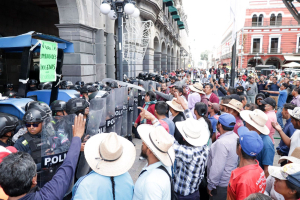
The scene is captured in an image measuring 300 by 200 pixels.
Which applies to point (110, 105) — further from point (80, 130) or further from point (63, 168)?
point (63, 168)

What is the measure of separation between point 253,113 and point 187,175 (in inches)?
67.2

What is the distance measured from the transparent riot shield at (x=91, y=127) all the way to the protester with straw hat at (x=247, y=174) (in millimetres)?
1894

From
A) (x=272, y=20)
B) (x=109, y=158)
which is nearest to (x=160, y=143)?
(x=109, y=158)

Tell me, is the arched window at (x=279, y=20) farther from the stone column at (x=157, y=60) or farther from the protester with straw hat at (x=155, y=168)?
the protester with straw hat at (x=155, y=168)

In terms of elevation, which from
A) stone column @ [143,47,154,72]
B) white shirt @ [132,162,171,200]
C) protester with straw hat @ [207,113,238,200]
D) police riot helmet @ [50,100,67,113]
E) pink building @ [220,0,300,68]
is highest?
pink building @ [220,0,300,68]

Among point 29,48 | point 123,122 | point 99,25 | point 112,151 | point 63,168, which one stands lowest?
point 123,122

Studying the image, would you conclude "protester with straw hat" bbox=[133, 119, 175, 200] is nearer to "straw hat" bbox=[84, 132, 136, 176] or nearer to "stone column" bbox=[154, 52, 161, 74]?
"straw hat" bbox=[84, 132, 136, 176]

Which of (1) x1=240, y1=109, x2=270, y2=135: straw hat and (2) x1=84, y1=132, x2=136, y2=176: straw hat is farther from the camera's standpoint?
(1) x1=240, y1=109, x2=270, y2=135: straw hat

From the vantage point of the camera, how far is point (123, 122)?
604 centimetres

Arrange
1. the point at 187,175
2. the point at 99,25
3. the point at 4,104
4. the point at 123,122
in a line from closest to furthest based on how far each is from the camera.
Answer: the point at 187,175, the point at 4,104, the point at 123,122, the point at 99,25

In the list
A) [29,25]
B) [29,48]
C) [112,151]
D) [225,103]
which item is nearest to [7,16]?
[29,25]

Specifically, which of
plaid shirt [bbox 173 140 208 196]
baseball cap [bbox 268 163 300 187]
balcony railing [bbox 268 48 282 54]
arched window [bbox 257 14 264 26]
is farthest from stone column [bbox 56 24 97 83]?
balcony railing [bbox 268 48 282 54]

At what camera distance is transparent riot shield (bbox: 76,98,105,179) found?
3.02 meters

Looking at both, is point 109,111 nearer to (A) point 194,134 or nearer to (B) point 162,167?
(A) point 194,134
